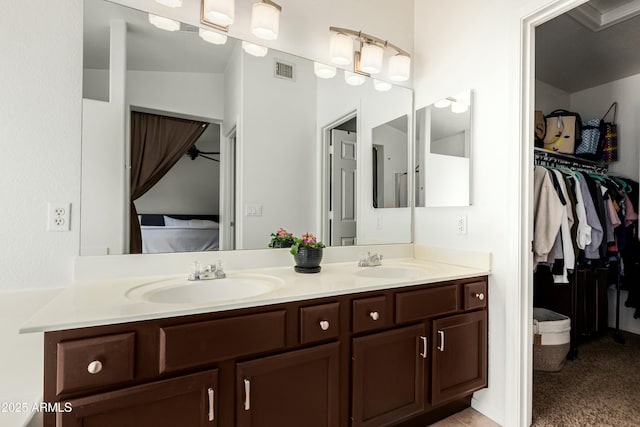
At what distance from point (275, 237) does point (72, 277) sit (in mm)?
905

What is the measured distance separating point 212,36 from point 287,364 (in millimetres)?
1563

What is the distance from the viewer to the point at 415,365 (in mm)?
1498

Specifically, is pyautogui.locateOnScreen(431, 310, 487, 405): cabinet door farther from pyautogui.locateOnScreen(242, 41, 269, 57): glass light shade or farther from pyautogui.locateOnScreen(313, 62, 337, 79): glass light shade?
pyautogui.locateOnScreen(242, 41, 269, 57): glass light shade

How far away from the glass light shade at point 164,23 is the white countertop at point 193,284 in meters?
1.17

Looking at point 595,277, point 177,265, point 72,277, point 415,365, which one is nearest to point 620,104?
point 595,277

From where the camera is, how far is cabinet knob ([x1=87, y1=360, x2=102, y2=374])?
34.7 inches

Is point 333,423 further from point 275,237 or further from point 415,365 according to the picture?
point 275,237

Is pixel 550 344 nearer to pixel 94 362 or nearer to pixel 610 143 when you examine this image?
pixel 610 143

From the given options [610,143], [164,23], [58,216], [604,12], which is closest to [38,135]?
[58,216]

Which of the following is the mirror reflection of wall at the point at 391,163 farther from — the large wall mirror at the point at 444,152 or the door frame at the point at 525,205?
the door frame at the point at 525,205

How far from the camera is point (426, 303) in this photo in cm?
151

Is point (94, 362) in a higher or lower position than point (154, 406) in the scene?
higher

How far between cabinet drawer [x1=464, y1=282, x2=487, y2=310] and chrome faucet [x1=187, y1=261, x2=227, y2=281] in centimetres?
122

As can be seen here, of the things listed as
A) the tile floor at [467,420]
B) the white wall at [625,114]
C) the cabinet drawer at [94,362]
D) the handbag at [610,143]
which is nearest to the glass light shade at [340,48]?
the cabinet drawer at [94,362]
